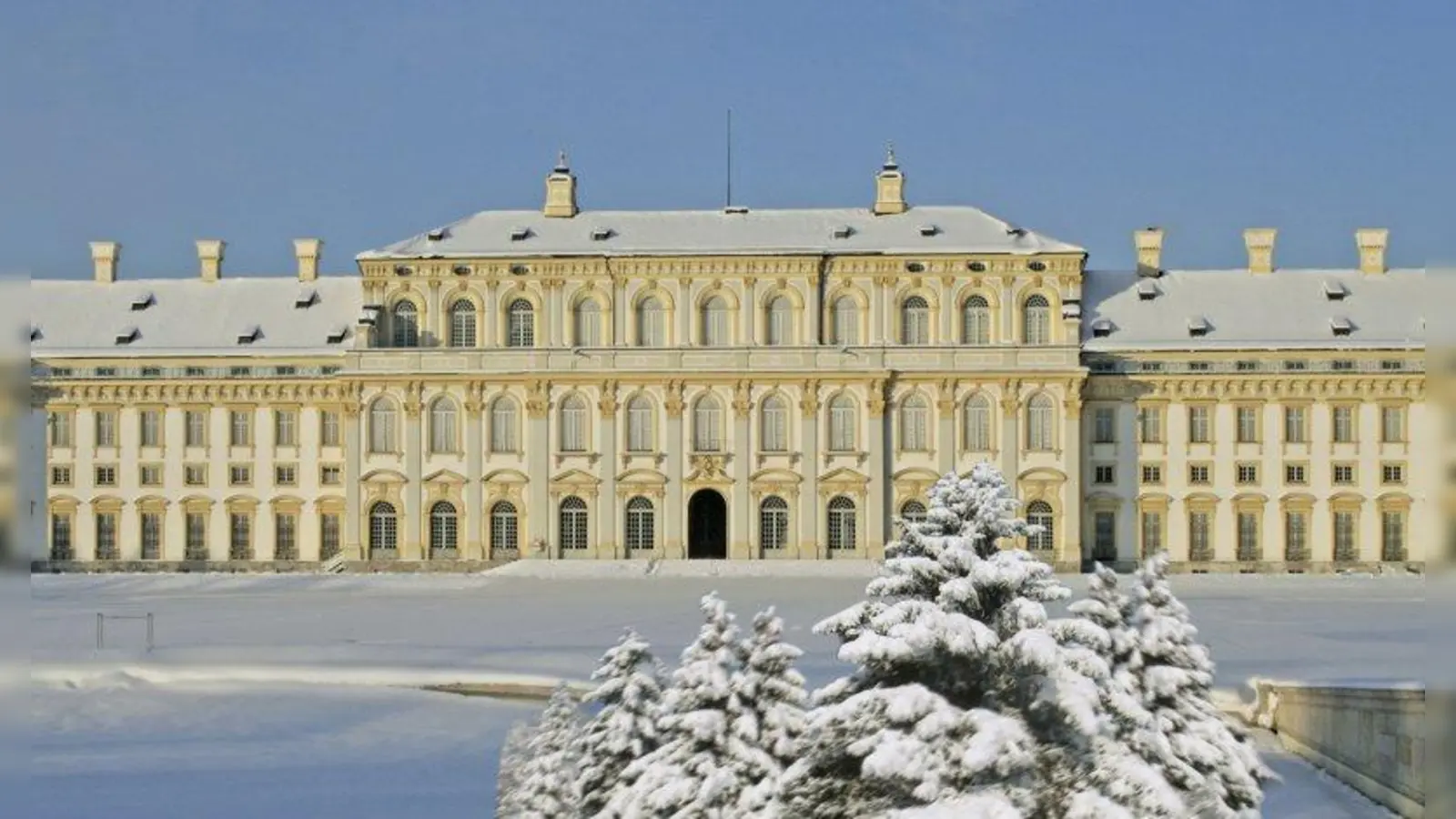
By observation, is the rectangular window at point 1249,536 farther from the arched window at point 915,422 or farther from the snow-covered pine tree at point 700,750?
the snow-covered pine tree at point 700,750

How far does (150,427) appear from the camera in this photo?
203 ft

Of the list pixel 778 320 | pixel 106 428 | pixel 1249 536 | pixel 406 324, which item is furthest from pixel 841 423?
pixel 106 428

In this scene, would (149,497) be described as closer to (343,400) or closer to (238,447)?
(238,447)

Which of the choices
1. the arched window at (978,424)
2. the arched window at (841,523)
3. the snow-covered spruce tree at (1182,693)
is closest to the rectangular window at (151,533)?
the arched window at (841,523)

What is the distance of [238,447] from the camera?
61.5 m

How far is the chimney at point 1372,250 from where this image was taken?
2510 inches

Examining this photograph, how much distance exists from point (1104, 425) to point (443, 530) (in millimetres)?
21830

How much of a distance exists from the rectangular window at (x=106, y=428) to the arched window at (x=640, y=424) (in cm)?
1758

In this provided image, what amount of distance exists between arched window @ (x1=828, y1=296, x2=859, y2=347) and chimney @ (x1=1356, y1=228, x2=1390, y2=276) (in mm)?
18338

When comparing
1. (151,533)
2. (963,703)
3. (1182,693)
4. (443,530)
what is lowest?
(151,533)

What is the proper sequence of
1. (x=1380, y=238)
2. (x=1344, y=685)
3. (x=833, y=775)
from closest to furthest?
1. (x=833, y=775)
2. (x=1344, y=685)
3. (x=1380, y=238)

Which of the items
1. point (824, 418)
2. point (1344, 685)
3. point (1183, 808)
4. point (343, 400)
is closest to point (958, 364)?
point (824, 418)

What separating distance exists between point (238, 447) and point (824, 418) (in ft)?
64.4

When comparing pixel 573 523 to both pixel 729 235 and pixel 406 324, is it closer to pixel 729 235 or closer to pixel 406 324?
pixel 406 324
